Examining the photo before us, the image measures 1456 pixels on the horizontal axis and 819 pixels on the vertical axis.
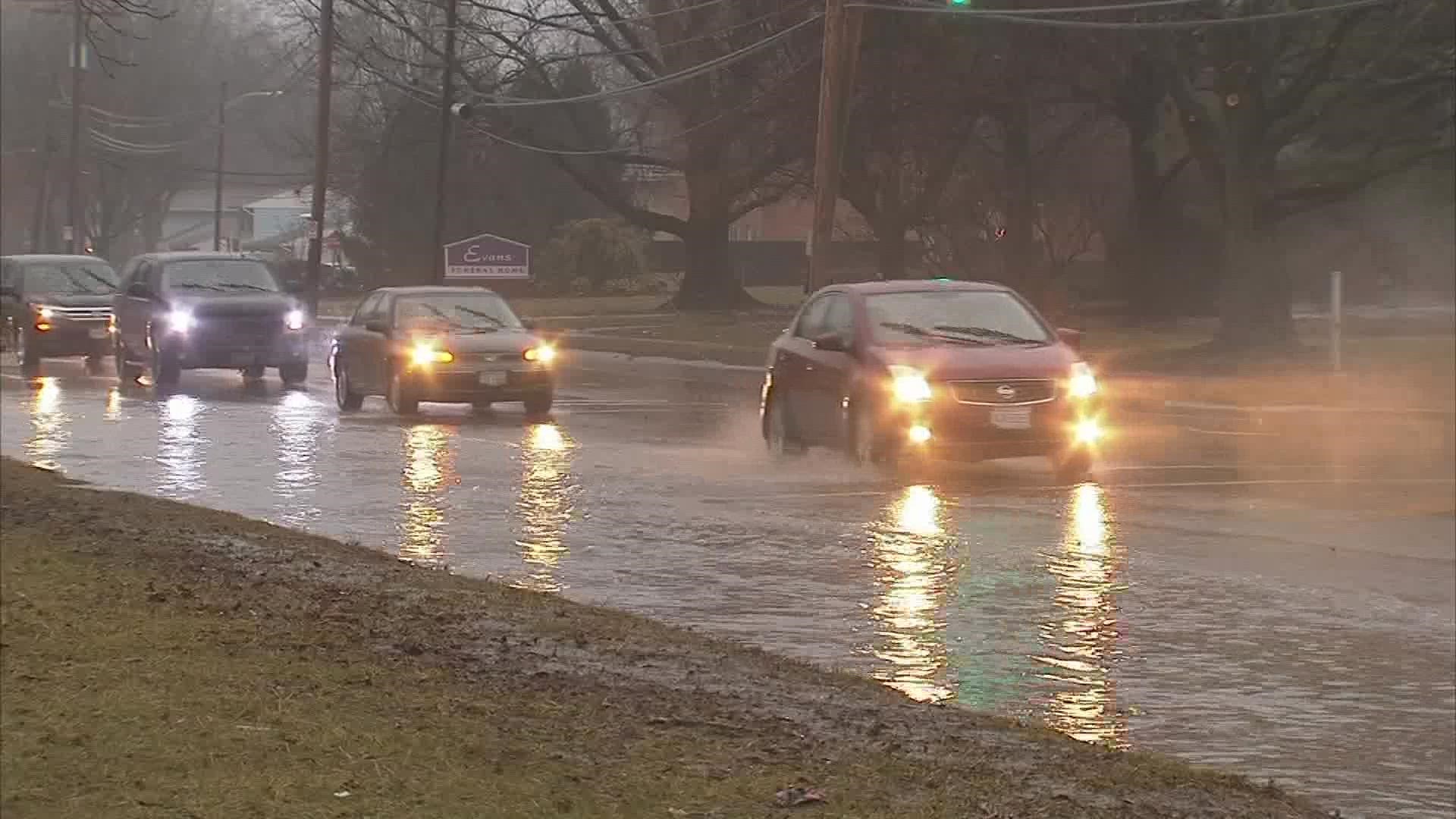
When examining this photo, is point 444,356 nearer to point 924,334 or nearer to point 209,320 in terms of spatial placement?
point 209,320

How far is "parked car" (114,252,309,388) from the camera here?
97.4 ft

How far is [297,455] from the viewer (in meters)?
19.8

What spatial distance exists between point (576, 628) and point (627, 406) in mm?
17950

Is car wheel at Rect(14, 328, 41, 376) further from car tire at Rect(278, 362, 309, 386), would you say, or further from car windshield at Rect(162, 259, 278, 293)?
car tire at Rect(278, 362, 309, 386)

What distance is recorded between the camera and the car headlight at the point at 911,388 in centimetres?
1791

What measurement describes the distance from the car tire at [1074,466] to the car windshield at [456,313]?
904cm

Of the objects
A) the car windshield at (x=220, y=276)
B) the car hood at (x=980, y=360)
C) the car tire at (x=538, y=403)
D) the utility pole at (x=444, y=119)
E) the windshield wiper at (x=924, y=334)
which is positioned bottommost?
the car tire at (x=538, y=403)

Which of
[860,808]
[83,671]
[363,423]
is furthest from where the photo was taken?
[363,423]

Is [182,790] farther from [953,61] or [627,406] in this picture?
[953,61]

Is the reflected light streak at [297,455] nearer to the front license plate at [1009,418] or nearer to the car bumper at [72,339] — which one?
the front license plate at [1009,418]

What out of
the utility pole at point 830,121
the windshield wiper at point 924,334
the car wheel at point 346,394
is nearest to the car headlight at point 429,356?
the car wheel at point 346,394

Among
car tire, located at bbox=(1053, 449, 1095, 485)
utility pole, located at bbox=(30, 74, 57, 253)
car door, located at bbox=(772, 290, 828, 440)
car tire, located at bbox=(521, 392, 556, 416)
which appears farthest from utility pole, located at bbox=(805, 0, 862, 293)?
utility pole, located at bbox=(30, 74, 57, 253)

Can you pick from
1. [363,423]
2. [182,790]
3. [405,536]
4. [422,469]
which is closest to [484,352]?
[363,423]

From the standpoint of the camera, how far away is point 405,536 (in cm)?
1398
